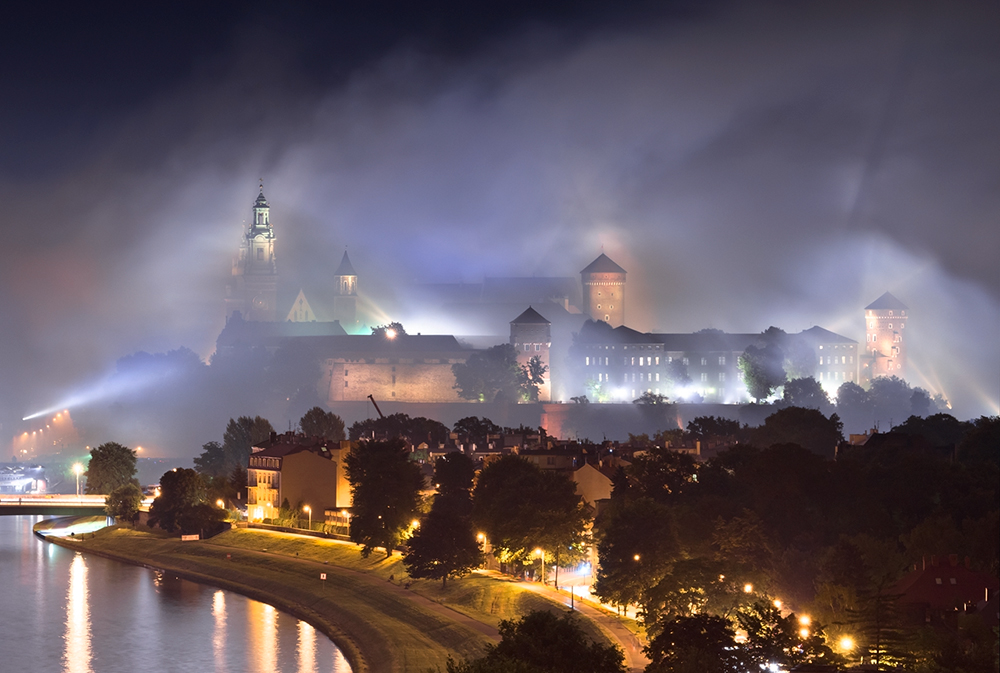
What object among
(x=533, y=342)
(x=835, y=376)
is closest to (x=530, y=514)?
(x=533, y=342)

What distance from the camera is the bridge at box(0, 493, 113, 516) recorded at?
52594mm

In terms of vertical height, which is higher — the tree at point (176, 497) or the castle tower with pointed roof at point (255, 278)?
the castle tower with pointed roof at point (255, 278)

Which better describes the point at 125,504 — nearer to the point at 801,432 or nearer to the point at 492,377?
the point at 801,432

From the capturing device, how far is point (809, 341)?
90000 mm

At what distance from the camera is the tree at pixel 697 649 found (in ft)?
73.4

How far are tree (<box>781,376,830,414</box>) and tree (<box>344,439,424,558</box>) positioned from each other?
43895 millimetres

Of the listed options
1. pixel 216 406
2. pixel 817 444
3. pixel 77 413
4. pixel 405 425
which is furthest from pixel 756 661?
pixel 77 413

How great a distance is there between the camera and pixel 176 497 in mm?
52812

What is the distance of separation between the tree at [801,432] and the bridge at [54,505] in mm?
27287

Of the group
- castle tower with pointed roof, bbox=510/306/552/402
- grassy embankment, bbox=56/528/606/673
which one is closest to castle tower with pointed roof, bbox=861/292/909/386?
castle tower with pointed roof, bbox=510/306/552/402

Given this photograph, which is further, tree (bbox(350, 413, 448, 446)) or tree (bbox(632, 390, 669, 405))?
tree (bbox(632, 390, 669, 405))

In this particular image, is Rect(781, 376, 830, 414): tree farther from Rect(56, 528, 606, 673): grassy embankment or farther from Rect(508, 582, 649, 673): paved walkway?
Rect(508, 582, 649, 673): paved walkway

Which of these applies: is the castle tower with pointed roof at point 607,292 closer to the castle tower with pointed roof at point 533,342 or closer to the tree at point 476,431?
the castle tower with pointed roof at point 533,342

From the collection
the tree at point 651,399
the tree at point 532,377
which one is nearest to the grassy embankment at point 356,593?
the tree at point 651,399
